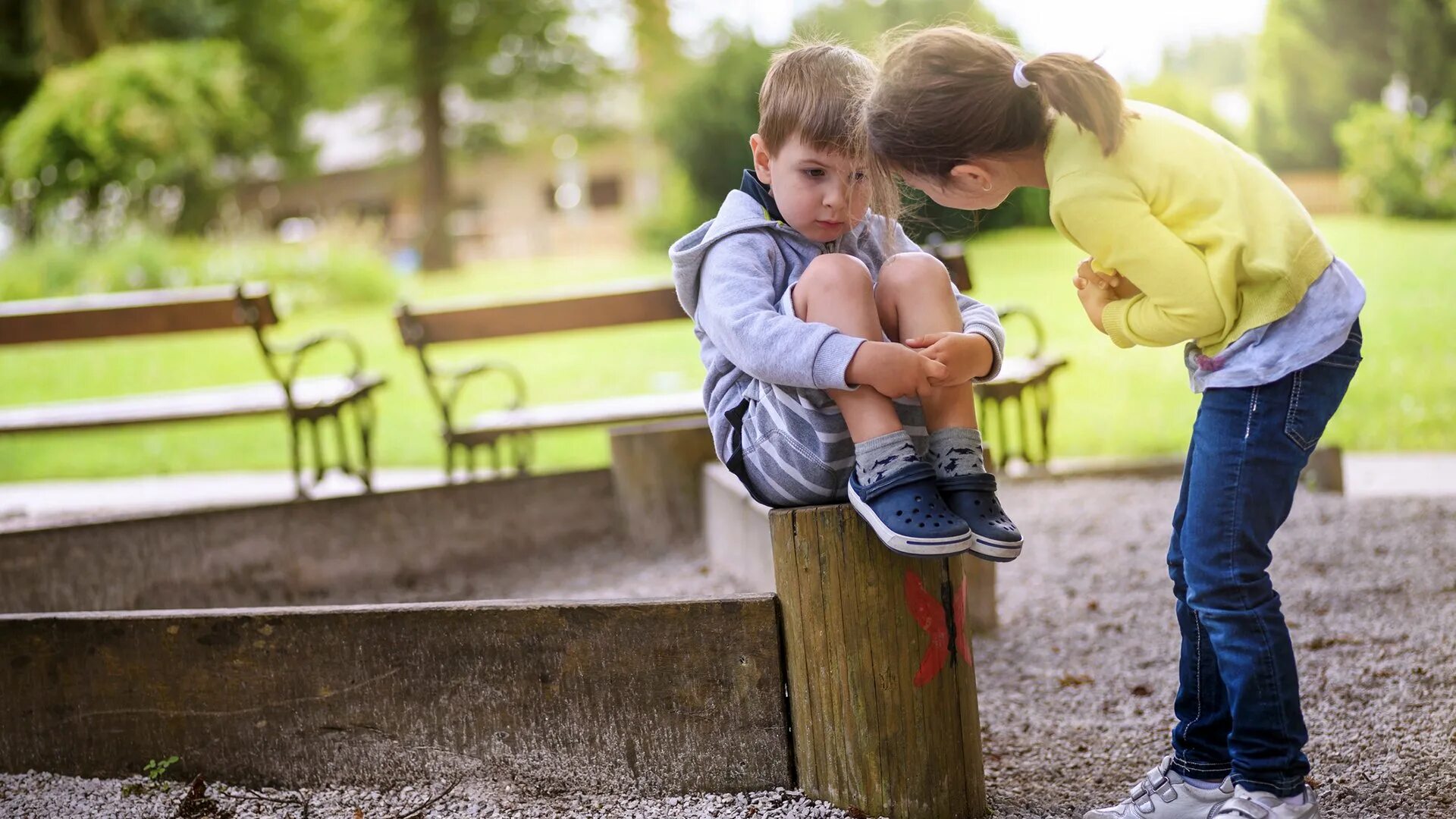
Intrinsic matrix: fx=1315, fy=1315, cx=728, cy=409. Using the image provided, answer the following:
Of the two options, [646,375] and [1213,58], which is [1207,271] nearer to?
[646,375]

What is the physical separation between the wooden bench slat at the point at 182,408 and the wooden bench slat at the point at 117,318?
32cm

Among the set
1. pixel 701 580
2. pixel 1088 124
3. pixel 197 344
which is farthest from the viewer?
pixel 197 344

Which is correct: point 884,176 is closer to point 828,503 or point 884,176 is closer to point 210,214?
point 828,503

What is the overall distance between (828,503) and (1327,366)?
81 centimetres

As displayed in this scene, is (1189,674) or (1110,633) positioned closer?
(1189,674)

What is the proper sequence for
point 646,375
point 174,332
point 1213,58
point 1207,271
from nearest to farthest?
point 1207,271 < point 174,332 < point 646,375 < point 1213,58

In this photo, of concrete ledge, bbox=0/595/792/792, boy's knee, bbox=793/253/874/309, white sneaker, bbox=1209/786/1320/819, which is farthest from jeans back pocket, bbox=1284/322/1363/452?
concrete ledge, bbox=0/595/792/792

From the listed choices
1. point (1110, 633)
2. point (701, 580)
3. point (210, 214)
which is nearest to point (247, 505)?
point (701, 580)

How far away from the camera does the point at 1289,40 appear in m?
18.5

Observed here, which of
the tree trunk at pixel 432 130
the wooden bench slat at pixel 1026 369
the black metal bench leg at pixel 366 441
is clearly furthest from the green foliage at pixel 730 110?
the black metal bench leg at pixel 366 441

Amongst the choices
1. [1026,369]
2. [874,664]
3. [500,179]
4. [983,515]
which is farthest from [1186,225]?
[500,179]

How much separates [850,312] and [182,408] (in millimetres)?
4076

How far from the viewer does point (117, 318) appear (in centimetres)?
543

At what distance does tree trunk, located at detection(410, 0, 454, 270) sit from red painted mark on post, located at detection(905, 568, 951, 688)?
780 inches
